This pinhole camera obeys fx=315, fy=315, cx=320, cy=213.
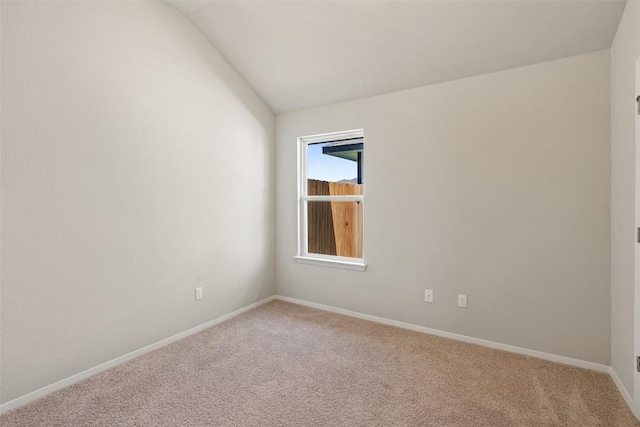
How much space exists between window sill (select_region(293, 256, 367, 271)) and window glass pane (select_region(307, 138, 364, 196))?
766 mm

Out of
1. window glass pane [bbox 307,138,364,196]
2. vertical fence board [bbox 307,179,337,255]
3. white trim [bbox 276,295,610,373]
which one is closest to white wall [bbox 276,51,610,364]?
white trim [bbox 276,295,610,373]

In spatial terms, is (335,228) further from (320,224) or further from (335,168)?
(335,168)

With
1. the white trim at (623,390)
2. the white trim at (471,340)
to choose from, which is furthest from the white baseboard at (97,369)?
the white trim at (623,390)

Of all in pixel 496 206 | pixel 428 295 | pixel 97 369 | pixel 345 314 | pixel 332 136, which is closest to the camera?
pixel 97 369

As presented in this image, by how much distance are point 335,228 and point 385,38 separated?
1.99 m

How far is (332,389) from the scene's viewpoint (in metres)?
2.00

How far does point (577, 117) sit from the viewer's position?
2.25 m

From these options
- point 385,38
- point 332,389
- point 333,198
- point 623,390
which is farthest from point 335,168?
point 623,390

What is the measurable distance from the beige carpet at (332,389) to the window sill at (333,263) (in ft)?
2.44

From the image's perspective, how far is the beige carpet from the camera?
68.2 inches

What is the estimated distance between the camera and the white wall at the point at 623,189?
1.80 metres

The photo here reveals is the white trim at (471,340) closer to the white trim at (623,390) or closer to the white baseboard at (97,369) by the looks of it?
the white trim at (623,390)

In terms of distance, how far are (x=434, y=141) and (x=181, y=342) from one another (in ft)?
9.23

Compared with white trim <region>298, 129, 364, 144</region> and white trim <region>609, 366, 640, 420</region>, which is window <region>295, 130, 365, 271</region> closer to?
white trim <region>298, 129, 364, 144</region>
